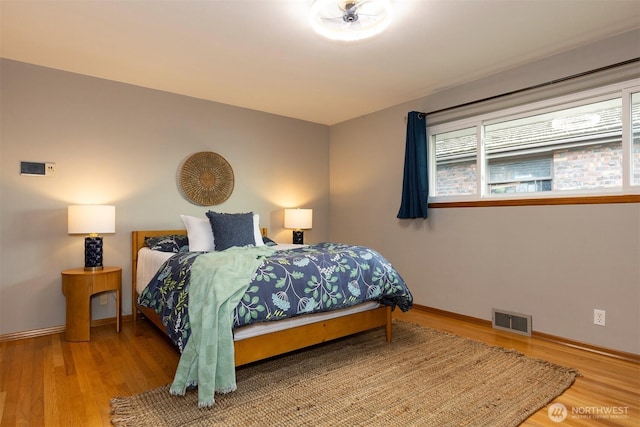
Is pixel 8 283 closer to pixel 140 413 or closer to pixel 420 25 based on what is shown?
pixel 140 413

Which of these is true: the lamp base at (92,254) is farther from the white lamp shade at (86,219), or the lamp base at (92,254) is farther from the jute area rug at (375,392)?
the jute area rug at (375,392)

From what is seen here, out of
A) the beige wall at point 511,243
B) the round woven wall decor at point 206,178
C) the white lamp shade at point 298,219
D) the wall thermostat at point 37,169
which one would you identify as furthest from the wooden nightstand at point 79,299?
the beige wall at point 511,243

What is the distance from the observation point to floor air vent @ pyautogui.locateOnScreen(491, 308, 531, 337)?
3.00m

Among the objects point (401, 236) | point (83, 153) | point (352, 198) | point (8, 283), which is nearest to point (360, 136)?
point (352, 198)

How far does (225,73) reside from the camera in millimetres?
3211

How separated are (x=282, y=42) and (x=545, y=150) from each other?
92.8 inches

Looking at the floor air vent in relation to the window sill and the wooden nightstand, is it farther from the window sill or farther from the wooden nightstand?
the wooden nightstand

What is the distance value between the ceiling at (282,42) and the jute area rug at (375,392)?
2.32 meters

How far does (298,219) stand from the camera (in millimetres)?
4328

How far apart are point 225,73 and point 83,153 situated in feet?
4.98

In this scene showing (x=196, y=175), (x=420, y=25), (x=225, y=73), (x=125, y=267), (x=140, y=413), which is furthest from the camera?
(x=196, y=175)

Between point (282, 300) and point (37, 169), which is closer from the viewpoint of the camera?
point (282, 300)

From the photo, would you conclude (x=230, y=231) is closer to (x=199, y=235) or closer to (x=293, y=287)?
(x=199, y=235)

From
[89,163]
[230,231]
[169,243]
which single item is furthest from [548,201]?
[89,163]
